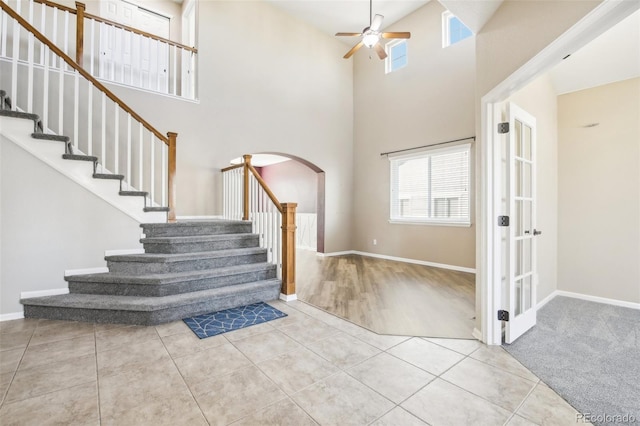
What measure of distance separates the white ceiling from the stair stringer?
5166mm

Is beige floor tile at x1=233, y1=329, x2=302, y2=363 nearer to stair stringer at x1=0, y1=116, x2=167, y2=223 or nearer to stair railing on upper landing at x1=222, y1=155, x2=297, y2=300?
stair railing on upper landing at x1=222, y1=155, x2=297, y2=300

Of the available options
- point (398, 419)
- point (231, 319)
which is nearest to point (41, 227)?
point (231, 319)

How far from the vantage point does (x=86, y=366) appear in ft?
6.26

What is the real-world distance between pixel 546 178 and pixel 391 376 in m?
3.11

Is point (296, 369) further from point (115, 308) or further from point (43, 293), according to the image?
point (43, 293)

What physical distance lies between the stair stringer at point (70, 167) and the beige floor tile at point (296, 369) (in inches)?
96.7

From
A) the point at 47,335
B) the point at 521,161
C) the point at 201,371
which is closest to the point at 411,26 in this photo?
the point at 521,161

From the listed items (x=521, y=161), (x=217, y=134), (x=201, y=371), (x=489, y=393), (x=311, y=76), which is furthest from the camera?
(x=311, y=76)

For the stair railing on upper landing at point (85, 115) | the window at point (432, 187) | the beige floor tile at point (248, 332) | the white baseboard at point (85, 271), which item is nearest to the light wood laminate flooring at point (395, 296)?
the beige floor tile at point (248, 332)

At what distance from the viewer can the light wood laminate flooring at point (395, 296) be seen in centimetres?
267

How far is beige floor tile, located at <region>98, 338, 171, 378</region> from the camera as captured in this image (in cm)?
189

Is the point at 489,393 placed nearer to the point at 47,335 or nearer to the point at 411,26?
the point at 47,335

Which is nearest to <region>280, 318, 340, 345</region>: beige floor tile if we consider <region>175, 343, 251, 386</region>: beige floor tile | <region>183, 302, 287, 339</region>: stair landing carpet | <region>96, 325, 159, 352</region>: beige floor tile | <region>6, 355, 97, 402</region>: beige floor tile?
<region>183, 302, 287, 339</region>: stair landing carpet

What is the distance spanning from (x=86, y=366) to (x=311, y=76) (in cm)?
604
